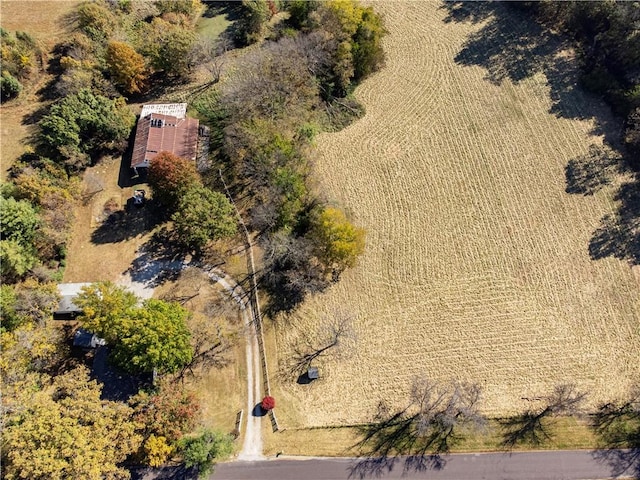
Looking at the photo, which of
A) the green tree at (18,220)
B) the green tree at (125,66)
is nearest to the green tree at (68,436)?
the green tree at (18,220)

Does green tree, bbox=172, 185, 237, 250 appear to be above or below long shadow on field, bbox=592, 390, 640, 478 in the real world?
above

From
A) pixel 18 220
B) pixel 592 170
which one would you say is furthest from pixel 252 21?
pixel 592 170

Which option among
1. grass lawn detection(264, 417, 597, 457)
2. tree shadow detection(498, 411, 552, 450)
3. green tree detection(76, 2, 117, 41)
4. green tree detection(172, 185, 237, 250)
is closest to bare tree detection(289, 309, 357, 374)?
grass lawn detection(264, 417, 597, 457)

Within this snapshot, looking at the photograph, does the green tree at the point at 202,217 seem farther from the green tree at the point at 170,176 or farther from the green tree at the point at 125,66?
the green tree at the point at 125,66

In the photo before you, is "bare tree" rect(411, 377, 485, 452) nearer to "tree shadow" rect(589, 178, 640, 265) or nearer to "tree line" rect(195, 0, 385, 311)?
"tree line" rect(195, 0, 385, 311)

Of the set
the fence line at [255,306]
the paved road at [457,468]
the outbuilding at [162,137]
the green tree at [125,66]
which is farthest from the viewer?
the green tree at [125,66]
